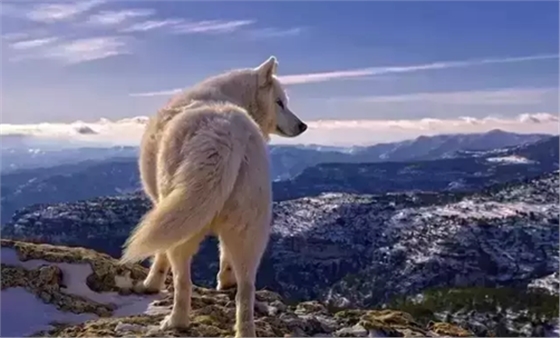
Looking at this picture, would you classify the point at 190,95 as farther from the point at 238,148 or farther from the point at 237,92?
the point at 238,148

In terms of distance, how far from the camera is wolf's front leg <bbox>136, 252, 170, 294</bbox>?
1200 cm

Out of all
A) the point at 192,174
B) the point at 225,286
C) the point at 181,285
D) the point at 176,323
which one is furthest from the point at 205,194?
the point at 225,286

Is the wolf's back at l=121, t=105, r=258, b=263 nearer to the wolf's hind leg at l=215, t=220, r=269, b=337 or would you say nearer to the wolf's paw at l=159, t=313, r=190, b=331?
the wolf's hind leg at l=215, t=220, r=269, b=337

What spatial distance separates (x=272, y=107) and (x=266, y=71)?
70cm

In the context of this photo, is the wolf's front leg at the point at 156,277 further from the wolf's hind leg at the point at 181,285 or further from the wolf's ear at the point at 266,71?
the wolf's ear at the point at 266,71

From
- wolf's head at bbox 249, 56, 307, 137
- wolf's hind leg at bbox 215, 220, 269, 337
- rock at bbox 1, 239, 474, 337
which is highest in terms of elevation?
wolf's head at bbox 249, 56, 307, 137

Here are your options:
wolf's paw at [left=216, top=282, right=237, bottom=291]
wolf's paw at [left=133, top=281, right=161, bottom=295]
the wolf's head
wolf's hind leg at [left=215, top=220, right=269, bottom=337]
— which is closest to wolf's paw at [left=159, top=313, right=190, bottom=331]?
wolf's hind leg at [left=215, top=220, right=269, bottom=337]

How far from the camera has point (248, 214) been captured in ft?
29.4

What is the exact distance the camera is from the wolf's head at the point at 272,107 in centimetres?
1295

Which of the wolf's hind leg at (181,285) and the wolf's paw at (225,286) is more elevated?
the wolf's hind leg at (181,285)

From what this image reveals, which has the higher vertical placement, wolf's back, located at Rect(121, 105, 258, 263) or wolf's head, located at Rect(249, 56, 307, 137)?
wolf's head, located at Rect(249, 56, 307, 137)

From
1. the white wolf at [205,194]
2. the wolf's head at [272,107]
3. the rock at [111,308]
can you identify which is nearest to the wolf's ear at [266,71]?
the wolf's head at [272,107]

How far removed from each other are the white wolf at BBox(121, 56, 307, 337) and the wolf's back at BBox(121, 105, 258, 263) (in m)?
0.01

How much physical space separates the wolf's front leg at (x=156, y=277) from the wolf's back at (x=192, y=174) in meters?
2.94
